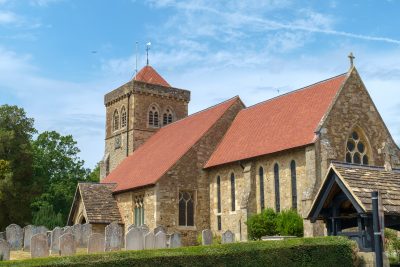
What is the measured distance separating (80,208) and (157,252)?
24.7 metres

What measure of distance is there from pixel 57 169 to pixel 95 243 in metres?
39.4

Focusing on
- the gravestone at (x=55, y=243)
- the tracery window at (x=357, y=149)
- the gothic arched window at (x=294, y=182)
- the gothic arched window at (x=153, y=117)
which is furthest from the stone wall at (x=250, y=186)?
the gothic arched window at (x=153, y=117)

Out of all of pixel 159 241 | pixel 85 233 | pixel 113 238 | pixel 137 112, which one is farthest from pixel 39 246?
pixel 137 112

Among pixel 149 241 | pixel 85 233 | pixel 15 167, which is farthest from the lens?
pixel 15 167

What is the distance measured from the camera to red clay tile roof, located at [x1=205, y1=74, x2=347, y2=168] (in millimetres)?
27000

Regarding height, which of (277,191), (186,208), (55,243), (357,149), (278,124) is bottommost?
(55,243)

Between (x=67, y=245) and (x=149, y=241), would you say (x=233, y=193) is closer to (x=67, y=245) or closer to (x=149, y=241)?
(x=149, y=241)

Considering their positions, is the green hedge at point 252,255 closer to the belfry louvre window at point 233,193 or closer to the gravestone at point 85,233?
the gravestone at point 85,233

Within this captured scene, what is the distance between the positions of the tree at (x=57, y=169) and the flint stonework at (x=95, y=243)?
32.8 metres

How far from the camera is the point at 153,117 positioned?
46188 millimetres

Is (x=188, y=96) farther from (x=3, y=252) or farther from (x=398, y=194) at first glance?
(x=398, y=194)

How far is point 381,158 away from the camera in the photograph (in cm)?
2733

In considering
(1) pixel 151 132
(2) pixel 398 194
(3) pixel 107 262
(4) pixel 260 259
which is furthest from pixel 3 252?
(1) pixel 151 132

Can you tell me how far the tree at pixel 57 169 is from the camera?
174ft
